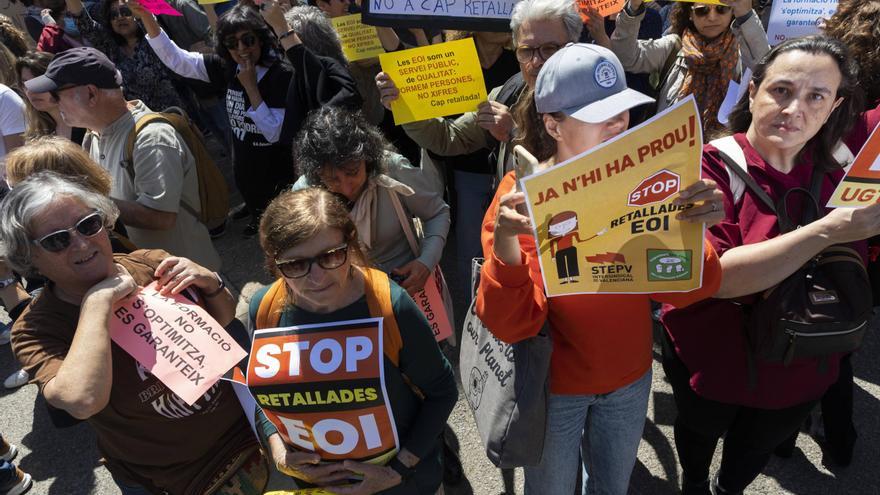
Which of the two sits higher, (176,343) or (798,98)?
(798,98)

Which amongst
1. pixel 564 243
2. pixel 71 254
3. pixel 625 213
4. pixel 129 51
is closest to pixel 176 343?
pixel 71 254

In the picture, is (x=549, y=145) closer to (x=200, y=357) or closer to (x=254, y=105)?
(x=200, y=357)

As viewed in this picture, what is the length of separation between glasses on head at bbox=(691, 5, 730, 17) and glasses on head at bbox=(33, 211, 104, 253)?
327cm

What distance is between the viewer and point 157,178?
9.11ft

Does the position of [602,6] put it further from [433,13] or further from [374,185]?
[374,185]

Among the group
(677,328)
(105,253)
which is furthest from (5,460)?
(677,328)

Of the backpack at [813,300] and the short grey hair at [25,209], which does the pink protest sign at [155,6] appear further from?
the backpack at [813,300]

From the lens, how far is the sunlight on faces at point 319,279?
5.56ft

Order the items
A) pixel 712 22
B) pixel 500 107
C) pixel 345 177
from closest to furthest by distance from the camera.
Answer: pixel 345 177
pixel 500 107
pixel 712 22

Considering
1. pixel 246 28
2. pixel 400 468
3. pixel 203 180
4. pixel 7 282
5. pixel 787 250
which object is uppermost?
pixel 246 28

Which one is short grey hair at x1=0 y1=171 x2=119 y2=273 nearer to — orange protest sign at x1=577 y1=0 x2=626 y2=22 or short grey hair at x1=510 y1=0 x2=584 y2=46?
short grey hair at x1=510 y1=0 x2=584 y2=46

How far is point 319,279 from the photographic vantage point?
1.70m

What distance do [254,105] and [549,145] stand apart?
2.79m

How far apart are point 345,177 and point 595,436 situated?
1441 mm
